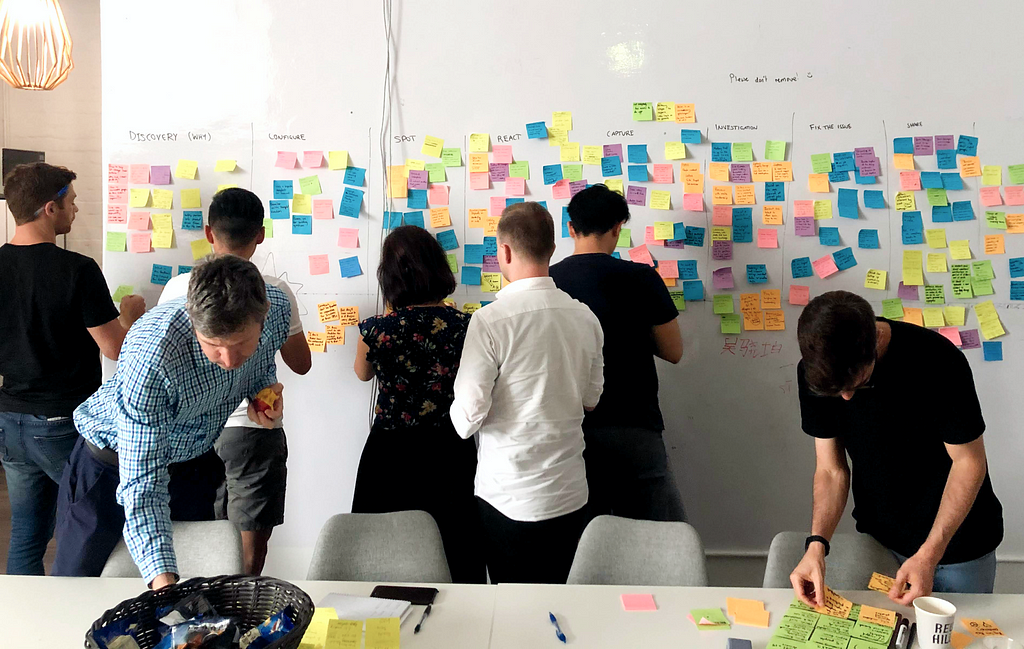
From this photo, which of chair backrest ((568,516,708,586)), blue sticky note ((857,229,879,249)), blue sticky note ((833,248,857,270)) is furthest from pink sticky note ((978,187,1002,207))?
chair backrest ((568,516,708,586))

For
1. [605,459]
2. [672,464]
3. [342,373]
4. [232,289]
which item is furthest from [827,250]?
[232,289]

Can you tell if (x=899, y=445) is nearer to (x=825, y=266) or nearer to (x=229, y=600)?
(x=825, y=266)

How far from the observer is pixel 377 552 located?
203cm

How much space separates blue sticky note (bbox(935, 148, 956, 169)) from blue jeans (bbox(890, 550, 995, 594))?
160 centimetres

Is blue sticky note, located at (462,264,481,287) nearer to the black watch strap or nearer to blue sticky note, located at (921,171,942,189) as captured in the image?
the black watch strap

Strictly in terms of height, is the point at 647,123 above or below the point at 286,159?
above

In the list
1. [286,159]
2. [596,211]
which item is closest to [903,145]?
[596,211]

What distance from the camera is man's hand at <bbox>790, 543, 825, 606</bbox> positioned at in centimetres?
168

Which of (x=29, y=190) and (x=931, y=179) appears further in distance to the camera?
(x=931, y=179)

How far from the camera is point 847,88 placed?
289cm

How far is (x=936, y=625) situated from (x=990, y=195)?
6.77ft

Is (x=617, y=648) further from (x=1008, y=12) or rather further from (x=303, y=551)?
(x=1008, y=12)

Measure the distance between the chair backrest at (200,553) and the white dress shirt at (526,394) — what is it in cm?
66

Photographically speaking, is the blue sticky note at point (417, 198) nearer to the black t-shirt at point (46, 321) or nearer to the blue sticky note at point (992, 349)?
the black t-shirt at point (46, 321)
